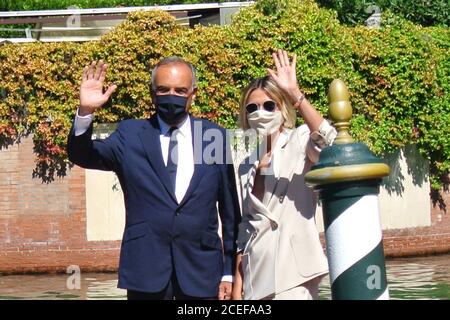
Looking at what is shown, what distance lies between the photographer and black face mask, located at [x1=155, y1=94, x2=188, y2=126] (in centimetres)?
564

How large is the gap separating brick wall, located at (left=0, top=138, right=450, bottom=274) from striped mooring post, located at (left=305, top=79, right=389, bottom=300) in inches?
444

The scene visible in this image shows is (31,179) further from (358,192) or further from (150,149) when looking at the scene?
(358,192)

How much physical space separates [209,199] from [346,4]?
526 inches

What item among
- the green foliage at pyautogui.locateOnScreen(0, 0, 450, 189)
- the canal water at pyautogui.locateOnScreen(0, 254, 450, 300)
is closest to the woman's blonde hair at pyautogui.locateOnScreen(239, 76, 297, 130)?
the canal water at pyautogui.locateOnScreen(0, 254, 450, 300)

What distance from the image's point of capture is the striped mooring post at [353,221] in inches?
180

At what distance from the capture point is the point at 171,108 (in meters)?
5.64

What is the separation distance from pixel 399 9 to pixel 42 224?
7197 mm

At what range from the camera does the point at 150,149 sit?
561 cm

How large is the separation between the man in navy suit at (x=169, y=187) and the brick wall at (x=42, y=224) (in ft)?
33.1

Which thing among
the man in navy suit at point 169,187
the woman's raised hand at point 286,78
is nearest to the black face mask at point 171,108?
the man in navy suit at point 169,187

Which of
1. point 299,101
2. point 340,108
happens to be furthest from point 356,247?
point 299,101

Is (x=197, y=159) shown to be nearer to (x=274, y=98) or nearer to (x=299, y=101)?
(x=274, y=98)

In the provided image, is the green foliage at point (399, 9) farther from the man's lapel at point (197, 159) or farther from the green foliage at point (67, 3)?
the man's lapel at point (197, 159)

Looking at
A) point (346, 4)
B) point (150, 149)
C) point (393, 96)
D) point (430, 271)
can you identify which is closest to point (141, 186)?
point (150, 149)
